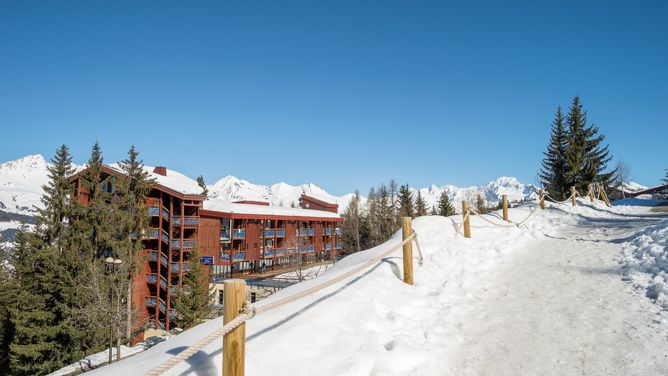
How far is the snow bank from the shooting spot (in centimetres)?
494

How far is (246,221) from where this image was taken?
1479 inches

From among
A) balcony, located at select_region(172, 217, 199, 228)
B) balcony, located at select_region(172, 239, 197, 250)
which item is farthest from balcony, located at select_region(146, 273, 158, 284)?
balcony, located at select_region(172, 217, 199, 228)

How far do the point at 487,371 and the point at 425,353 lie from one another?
654 millimetres

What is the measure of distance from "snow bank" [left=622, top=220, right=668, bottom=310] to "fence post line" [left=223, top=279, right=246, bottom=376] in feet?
17.0

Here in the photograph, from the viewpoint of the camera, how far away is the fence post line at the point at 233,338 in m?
2.74

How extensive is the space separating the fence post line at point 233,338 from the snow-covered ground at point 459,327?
1.62 feet

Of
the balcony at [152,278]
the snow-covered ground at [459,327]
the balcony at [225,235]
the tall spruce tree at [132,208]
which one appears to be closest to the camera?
the snow-covered ground at [459,327]

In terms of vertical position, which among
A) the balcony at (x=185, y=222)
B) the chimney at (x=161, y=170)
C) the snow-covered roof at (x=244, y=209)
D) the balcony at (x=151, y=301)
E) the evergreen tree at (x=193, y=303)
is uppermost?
the chimney at (x=161, y=170)

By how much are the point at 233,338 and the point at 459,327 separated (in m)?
3.26

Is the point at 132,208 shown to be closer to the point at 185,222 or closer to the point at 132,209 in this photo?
the point at 132,209

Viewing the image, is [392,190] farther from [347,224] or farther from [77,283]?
[77,283]

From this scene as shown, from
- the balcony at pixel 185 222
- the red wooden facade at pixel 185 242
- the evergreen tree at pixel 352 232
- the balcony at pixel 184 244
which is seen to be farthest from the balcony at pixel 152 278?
the evergreen tree at pixel 352 232

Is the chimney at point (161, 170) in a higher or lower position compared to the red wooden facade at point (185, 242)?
higher

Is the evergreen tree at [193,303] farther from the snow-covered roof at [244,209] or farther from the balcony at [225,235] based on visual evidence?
the balcony at [225,235]
